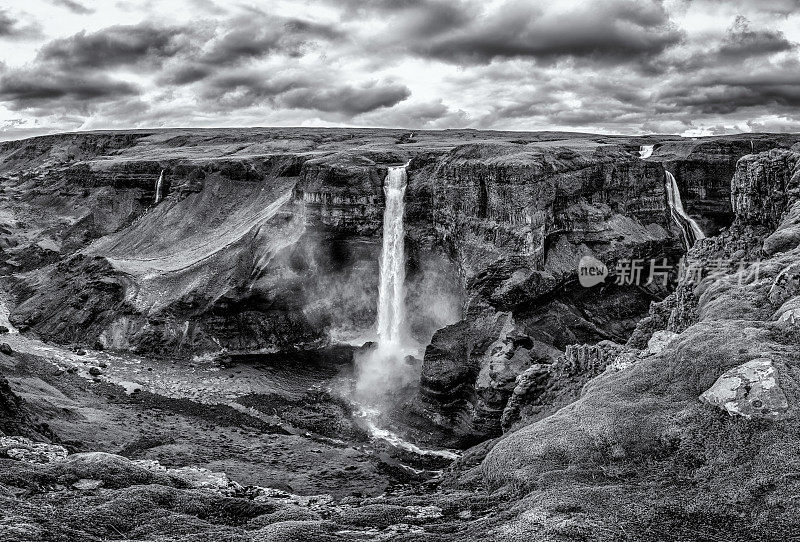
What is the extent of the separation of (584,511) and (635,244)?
60.2 m

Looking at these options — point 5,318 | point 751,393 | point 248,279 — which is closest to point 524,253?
point 248,279

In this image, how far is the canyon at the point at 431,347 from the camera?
27.9m

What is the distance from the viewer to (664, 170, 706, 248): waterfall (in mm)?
87688

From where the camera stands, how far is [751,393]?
29031 mm

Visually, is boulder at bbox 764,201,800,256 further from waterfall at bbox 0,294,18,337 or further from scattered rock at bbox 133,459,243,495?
waterfall at bbox 0,294,18,337

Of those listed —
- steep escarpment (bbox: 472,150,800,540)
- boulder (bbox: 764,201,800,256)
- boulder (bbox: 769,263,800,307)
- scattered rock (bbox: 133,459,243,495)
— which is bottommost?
scattered rock (bbox: 133,459,243,495)

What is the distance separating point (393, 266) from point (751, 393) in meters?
57.1

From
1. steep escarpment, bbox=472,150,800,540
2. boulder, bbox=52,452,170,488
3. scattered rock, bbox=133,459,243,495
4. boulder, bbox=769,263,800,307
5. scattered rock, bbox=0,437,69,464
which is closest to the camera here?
steep escarpment, bbox=472,150,800,540

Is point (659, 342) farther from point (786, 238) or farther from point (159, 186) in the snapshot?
point (159, 186)

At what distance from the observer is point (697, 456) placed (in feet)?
91.5

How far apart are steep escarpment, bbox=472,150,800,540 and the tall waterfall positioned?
137 feet

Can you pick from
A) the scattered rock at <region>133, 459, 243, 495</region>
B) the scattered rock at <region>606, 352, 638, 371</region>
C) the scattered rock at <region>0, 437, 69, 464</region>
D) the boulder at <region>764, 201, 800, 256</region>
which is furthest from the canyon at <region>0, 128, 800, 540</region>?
the scattered rock at <region>0, 437, 69, 464</region>

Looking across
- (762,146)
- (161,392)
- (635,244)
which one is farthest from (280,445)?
(762,146)

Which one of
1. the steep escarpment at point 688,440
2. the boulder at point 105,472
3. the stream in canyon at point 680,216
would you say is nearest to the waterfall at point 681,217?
the stream in canyon at point 680,216
